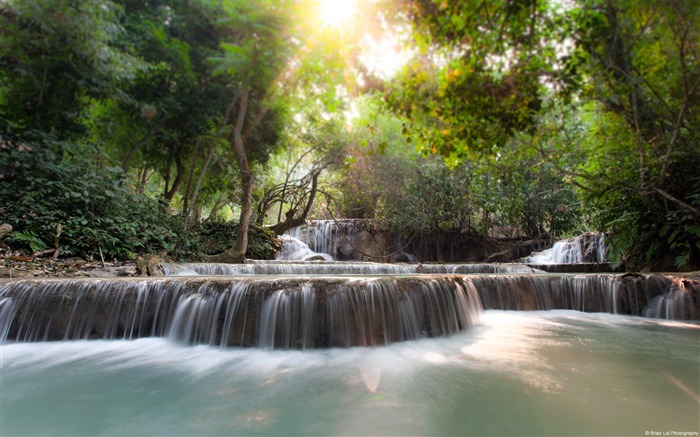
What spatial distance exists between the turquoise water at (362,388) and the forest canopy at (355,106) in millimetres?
2471

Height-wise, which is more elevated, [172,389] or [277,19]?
[277,19]

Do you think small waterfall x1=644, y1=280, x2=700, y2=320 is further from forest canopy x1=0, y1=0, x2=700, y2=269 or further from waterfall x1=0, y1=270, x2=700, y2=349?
waterfall x1=0, y1=270, x2=700, y2=349

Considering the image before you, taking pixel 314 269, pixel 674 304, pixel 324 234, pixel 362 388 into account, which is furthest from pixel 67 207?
pixel 674 304

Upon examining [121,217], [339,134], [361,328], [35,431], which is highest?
[339,134]

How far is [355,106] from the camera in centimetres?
1052

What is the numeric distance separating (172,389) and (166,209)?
9.73 m

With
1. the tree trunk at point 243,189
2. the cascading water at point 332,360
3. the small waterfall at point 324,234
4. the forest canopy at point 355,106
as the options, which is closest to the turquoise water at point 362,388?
the cascading water at point 332,360

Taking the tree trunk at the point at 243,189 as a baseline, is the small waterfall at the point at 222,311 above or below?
below

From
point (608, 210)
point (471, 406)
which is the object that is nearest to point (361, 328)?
point (471, 406)

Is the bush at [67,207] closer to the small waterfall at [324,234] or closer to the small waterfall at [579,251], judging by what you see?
the small waterfall at [324,234]

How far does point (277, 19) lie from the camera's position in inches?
317

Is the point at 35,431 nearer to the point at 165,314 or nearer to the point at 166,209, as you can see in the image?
the point at 165,314

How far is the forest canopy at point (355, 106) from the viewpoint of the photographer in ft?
11.8

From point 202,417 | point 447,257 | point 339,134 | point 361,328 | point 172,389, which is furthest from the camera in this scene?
point 447,257
